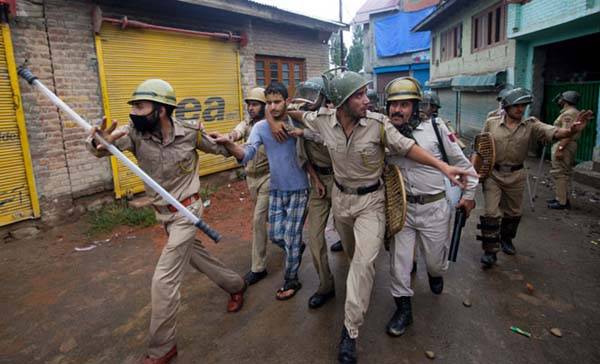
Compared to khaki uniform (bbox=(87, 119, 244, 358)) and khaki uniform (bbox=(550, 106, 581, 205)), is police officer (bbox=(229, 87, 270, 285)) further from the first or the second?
khaki uniform (bbox=(550, 106, 581, 205))

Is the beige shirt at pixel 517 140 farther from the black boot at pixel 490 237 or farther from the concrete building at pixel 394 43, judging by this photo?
the concrete building at pixel 394 43

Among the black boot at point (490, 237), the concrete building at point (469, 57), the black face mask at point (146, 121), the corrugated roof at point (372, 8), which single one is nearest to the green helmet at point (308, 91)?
the black face mask at point (146, 121)

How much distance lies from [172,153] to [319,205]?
1.36 metres

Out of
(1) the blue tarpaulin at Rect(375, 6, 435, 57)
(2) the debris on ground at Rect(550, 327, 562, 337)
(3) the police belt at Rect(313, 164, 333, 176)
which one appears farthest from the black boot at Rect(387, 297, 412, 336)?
(1) the blue tarpaulin at Rect(375, 6, 435, 57)

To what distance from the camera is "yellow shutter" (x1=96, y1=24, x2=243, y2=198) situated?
6418 millimetres

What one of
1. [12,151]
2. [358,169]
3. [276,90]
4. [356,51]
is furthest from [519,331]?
[356,51]

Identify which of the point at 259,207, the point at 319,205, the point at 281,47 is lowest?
the point at 259,207

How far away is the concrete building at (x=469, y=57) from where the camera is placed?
469 inches

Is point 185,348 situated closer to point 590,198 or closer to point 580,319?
point 580,319

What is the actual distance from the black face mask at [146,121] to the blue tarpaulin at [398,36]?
26.7 metres

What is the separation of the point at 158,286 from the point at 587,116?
4.46 meters

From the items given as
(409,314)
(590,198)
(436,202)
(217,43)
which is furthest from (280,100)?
(590,198)

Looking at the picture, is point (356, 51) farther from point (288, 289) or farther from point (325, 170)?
point (288, 289)

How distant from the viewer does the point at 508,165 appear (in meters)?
4.28
